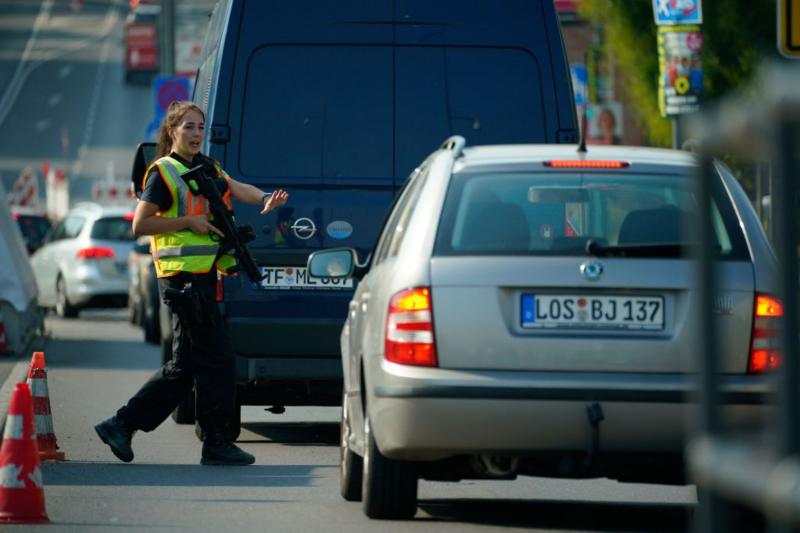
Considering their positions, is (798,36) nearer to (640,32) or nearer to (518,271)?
(518,271)

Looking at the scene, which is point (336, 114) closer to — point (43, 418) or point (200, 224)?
point (200, 224)

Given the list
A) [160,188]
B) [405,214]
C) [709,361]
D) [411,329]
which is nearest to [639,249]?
[411,329]

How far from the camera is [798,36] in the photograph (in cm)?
1036

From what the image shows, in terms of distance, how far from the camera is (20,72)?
3639 inches

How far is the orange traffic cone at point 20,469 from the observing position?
829 centimetres

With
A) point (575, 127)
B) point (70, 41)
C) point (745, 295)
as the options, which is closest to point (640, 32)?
point (575, 127)

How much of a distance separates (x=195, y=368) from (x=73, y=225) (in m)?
19.2

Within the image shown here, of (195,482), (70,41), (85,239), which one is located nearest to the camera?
(195,482)

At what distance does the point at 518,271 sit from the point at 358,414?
1281 millimetres

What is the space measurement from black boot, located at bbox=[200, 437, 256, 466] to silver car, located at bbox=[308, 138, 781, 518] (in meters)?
2.78

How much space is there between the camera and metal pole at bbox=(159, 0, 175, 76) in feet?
103

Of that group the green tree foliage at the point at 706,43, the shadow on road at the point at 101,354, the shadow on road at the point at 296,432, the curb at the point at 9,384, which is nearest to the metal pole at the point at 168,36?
the green tree foliage at the point at 706,43

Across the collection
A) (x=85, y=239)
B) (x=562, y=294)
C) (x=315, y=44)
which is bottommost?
(x=85, y=239)

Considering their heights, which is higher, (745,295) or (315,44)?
(315,44)
